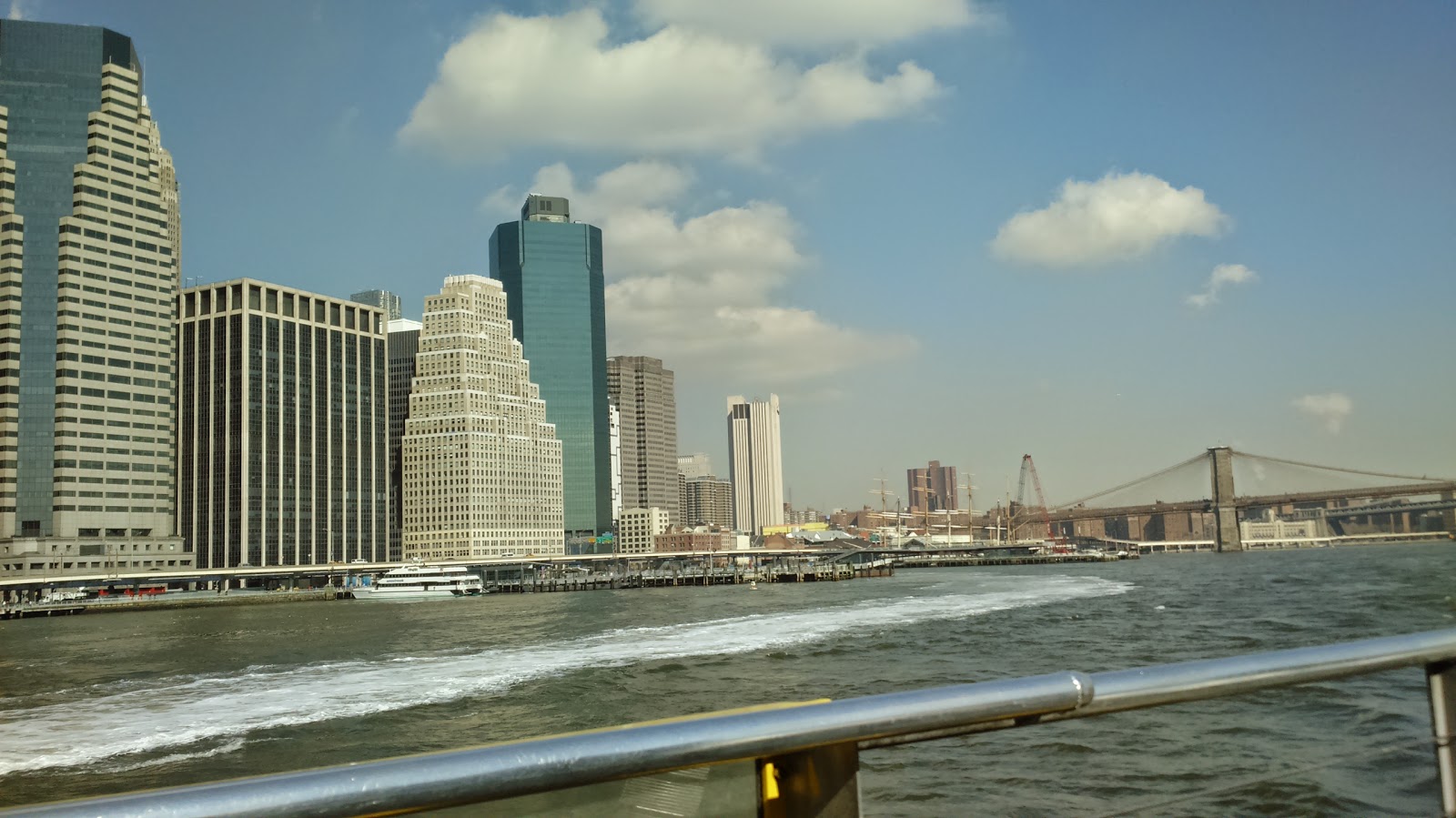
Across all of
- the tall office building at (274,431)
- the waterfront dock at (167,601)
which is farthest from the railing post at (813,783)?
the tall office building at (274,431)

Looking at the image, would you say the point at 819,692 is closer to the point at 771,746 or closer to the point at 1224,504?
A: the point at 771,746

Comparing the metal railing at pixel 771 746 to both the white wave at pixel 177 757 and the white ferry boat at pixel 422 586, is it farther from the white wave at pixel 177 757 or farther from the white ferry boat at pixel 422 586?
the white ferry boat at pixel 422 586

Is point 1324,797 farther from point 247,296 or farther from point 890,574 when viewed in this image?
point 247,296

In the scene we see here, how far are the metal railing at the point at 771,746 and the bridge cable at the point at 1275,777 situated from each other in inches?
14.0

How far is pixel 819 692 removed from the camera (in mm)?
27562

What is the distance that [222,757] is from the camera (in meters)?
23.8

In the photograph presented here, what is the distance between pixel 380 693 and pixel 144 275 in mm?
142742

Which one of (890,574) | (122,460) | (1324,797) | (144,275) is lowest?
(890,574)

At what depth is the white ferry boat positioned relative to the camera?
128m

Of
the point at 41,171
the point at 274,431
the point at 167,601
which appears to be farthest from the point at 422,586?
the point at 41,171

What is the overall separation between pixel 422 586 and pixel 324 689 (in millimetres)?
97532

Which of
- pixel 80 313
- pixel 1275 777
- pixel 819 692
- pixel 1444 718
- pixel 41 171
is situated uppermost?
pixel 41 171

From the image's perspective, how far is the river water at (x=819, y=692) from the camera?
17.6 feet

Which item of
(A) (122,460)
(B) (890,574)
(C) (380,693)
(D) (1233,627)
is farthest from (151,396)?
(D) (1233,627)
